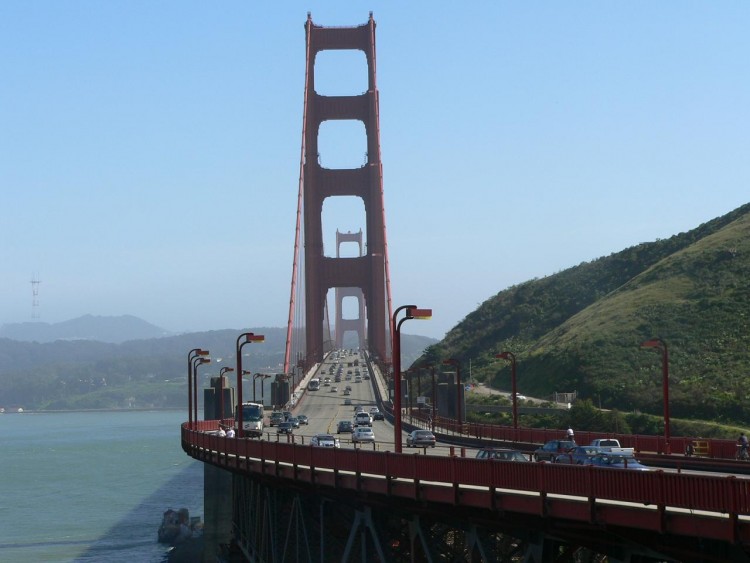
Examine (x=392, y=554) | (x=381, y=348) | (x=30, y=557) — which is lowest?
(x=30, y=557)

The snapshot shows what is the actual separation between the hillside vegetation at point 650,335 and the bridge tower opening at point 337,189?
13.7m

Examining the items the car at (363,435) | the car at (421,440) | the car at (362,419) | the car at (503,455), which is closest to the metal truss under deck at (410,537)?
the car at (503,455)

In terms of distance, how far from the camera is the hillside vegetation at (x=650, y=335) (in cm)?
7856

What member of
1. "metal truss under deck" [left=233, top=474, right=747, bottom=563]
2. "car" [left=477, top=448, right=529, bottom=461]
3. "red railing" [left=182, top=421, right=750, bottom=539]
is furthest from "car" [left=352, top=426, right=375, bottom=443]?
"car" [left=477, top=448, right=529, bottom=461]

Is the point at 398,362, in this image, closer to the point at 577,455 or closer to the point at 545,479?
the point at 577,455

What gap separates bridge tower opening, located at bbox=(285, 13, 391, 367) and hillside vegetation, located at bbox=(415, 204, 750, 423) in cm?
1370

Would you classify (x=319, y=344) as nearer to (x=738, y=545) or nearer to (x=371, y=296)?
(x=371, y=296)

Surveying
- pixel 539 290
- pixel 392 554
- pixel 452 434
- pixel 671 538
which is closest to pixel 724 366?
pixel 452 434

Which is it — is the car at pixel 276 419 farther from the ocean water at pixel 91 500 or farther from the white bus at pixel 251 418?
the ocean water at pixel 91 500

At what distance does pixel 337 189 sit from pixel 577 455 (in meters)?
108

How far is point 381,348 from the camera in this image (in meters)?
144

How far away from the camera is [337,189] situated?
138625mm

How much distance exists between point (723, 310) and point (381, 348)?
54.5 m

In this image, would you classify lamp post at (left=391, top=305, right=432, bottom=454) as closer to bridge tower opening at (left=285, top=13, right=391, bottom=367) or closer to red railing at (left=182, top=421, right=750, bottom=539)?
red railing at (left=182, top=421, right=750, bottom=539)
